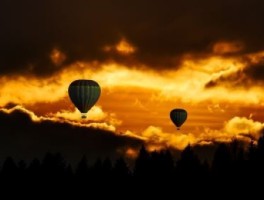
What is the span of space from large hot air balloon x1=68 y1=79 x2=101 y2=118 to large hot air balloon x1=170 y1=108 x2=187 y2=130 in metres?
39.9

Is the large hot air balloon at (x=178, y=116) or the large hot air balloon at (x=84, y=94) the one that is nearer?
the large hot air balloon at (x=84, y=94)

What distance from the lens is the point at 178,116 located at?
597 feet

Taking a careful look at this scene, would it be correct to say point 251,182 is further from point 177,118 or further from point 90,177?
point 90,177

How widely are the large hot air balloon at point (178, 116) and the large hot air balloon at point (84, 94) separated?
131 ft

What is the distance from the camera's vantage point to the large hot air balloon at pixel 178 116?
17962 cm

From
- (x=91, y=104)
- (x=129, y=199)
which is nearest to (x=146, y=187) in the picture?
(x=129, y=199)

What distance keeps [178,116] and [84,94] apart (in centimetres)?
4609

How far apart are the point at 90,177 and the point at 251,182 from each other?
4535 centimetres

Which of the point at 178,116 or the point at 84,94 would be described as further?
the point at 178,116

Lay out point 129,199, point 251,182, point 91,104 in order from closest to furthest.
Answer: point 91,104, point 251,182, point 129,199

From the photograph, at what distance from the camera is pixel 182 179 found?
616 feet

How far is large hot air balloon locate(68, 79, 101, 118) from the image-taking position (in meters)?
140

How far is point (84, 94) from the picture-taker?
14062 cm

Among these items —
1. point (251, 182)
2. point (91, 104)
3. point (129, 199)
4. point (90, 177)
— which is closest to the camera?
point (91, 104)
